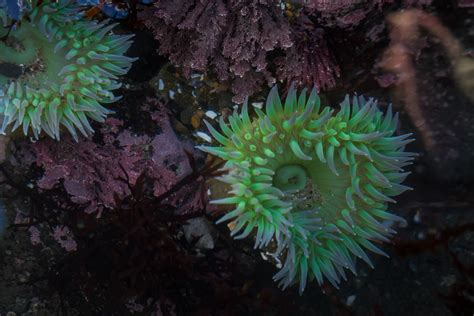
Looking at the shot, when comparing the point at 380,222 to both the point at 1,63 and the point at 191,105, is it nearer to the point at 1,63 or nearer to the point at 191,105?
the point at 191,105

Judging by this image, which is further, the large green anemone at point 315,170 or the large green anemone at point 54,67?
the large green anemone at point 54,67

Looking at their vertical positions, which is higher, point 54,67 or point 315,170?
point 54,67

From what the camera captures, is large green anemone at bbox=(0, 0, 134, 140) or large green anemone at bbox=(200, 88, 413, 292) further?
large green anemone at bbox=(0, 0, 134, 140)

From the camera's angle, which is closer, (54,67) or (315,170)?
(54,67)
